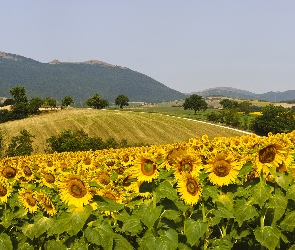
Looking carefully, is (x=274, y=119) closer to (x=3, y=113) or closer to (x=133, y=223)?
(x=3, y=113)

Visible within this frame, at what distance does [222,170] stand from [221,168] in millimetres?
32

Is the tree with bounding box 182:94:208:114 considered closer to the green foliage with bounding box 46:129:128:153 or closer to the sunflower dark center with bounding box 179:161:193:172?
the green foliage with bounding box 46:129:128:153

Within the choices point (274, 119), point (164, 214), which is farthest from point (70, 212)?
point (274, 119)

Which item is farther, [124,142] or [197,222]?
[124,142]

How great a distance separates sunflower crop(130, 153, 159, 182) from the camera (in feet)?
15.3

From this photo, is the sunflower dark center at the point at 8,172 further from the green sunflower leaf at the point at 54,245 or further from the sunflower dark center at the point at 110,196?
the sunflower dark center at the point at 110,196

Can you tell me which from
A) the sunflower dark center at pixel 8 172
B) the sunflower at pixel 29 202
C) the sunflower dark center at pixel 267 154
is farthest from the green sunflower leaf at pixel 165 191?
the sunflower dark center at pixel 8 172

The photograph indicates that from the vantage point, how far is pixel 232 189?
17.0ft

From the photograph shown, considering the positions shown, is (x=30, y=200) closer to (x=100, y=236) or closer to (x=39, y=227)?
(x=39, y=227)

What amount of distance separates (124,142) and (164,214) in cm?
6448

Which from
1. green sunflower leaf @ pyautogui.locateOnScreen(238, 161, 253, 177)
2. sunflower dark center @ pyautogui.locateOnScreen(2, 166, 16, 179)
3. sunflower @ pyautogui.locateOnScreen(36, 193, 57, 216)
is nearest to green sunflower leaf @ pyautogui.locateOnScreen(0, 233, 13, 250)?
sunflower @ pyautogui.locateOnScreen(36, 193, 57, 216)

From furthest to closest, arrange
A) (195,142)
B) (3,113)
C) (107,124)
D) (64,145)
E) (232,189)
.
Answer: (3,113) < (107,124) < (64,145) < (195,142) < (232,189)

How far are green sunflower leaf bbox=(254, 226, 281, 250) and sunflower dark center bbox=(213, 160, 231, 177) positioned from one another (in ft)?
2.88

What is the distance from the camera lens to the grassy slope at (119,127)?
90.2 m
